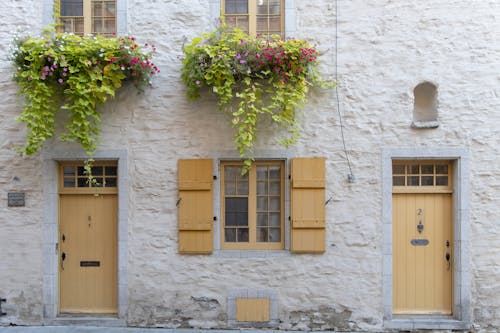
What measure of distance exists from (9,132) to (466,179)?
6.23 metres

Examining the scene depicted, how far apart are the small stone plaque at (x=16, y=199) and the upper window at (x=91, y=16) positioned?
2.37 m

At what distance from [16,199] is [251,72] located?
3.64m

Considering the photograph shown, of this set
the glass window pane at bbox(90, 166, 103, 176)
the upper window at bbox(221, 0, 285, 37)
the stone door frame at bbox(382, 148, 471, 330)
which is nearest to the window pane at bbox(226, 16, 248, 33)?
the upper window at bbox(221, 0, 285, 37)

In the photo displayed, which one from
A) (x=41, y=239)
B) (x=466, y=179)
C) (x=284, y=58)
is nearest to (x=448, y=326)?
(x=466, y=179)

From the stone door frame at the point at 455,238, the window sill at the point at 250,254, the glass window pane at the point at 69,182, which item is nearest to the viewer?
the stone door frame at the point at 455,238

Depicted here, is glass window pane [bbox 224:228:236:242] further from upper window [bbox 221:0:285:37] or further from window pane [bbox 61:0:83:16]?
window pane [bbox 61:0:83:16]

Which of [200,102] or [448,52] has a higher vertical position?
[448,52]

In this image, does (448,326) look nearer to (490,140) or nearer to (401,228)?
(401,228)

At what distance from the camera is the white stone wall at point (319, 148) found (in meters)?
5.45

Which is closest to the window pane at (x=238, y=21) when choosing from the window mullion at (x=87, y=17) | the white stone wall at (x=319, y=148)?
the white stone wall at (x=319, y=148)

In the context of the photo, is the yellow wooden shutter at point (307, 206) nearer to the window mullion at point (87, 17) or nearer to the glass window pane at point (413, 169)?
the glass window pane at point (413, 169)

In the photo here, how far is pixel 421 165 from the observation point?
566cm

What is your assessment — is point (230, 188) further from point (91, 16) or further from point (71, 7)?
point (71, 7)

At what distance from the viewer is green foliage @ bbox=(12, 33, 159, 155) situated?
5055mm
